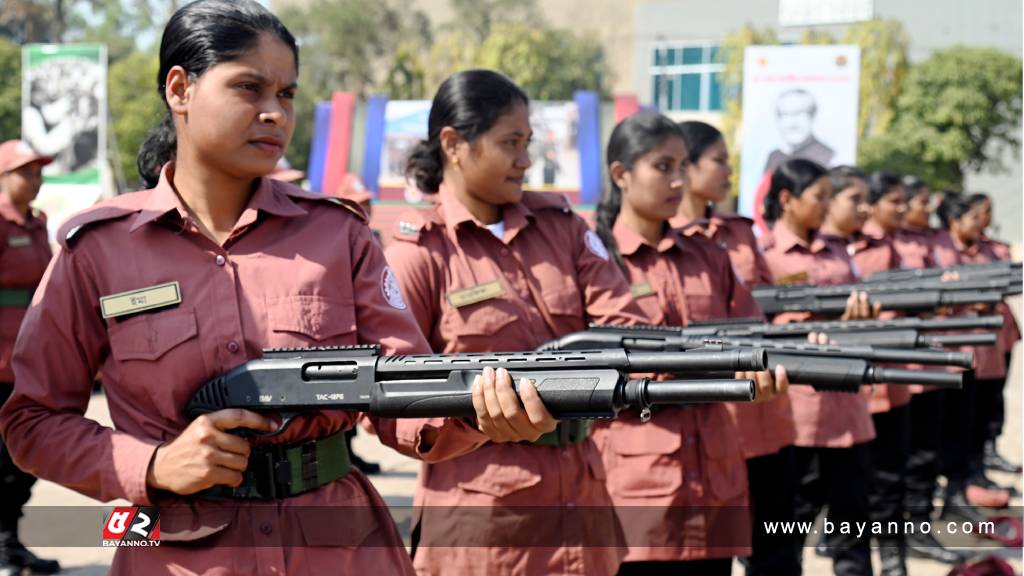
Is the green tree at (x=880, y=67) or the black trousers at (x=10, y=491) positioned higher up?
the green tree at (x=880, y=67)

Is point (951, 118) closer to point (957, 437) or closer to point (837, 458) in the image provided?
point (957, 437)

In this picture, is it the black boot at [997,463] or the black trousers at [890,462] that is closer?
the black trousers at [890,462]

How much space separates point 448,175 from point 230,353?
4.80ft

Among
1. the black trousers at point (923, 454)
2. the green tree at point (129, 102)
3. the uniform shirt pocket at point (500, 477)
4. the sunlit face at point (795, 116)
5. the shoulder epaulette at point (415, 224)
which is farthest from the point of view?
the green tree at point (129, 102)

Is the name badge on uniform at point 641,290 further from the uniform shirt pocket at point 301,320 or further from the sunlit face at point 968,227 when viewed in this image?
the sunlit face at point 968,227

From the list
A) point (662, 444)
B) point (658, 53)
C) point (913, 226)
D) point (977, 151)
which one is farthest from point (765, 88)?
point (658, 53)

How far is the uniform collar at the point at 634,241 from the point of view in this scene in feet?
14.1

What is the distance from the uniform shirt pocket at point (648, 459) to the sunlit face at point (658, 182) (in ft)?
2.65

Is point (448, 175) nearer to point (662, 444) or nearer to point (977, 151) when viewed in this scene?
point (662, 444)

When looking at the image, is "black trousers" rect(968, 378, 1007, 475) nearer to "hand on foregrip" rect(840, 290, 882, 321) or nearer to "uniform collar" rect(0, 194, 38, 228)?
"hand on foregrip" rect(840, 290, 882, 321)

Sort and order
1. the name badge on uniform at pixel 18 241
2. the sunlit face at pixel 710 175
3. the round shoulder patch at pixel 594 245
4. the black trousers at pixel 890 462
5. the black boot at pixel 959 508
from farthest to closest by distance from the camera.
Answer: the black boot at pixel 959 508 → the name badge on uniform at pixel 18 241 → the black trousers at pixel 890 462 → the sunlit face at pixel 710 175 → the round shoulder patch at pixel 594 245

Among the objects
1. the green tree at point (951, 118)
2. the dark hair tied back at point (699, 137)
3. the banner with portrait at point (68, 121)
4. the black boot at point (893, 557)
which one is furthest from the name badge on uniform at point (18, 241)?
the green tree at point (951, 118)

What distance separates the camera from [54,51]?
581 inches

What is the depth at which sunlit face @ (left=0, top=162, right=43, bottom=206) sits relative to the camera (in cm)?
680
